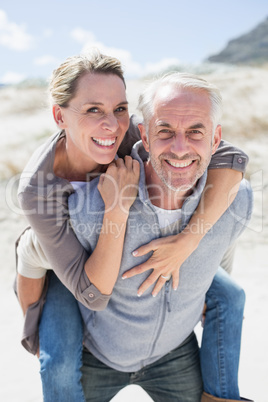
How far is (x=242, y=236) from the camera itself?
5223 mm

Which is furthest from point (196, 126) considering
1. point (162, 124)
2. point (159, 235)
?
point (159, 235)

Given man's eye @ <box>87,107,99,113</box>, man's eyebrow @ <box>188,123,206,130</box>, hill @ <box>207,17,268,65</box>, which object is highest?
hill @ <box>207,17,268,65</box>

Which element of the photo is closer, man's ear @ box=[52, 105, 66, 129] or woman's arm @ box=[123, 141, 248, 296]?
woman's arm @ box=[123, 141, 248, 296]

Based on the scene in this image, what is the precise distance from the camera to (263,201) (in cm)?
573

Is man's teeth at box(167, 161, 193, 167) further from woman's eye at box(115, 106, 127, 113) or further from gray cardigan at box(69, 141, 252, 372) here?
woman's eye at box(115, 106, 127, 113)

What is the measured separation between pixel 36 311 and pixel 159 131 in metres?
1.09

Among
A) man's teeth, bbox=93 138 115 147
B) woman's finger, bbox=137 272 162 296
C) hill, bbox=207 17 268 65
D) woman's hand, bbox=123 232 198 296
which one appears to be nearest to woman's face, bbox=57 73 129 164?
man's teeth, bbox=93 138 115 147

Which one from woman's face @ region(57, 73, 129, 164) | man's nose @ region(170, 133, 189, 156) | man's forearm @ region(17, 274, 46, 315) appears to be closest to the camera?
man's nose @ region(170, 133, 189, 156)

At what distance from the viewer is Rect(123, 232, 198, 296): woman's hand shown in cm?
184

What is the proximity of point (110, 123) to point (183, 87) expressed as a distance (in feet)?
1.33

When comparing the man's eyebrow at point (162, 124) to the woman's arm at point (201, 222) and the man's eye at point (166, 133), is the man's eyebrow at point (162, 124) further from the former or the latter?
the woman's arm at point (201, 222)

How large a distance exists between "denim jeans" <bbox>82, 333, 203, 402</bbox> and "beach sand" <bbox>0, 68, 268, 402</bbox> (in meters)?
0.88

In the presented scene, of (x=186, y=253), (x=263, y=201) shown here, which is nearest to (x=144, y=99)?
(x=186, y=253)

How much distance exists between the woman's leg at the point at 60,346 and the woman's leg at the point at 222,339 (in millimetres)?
639
